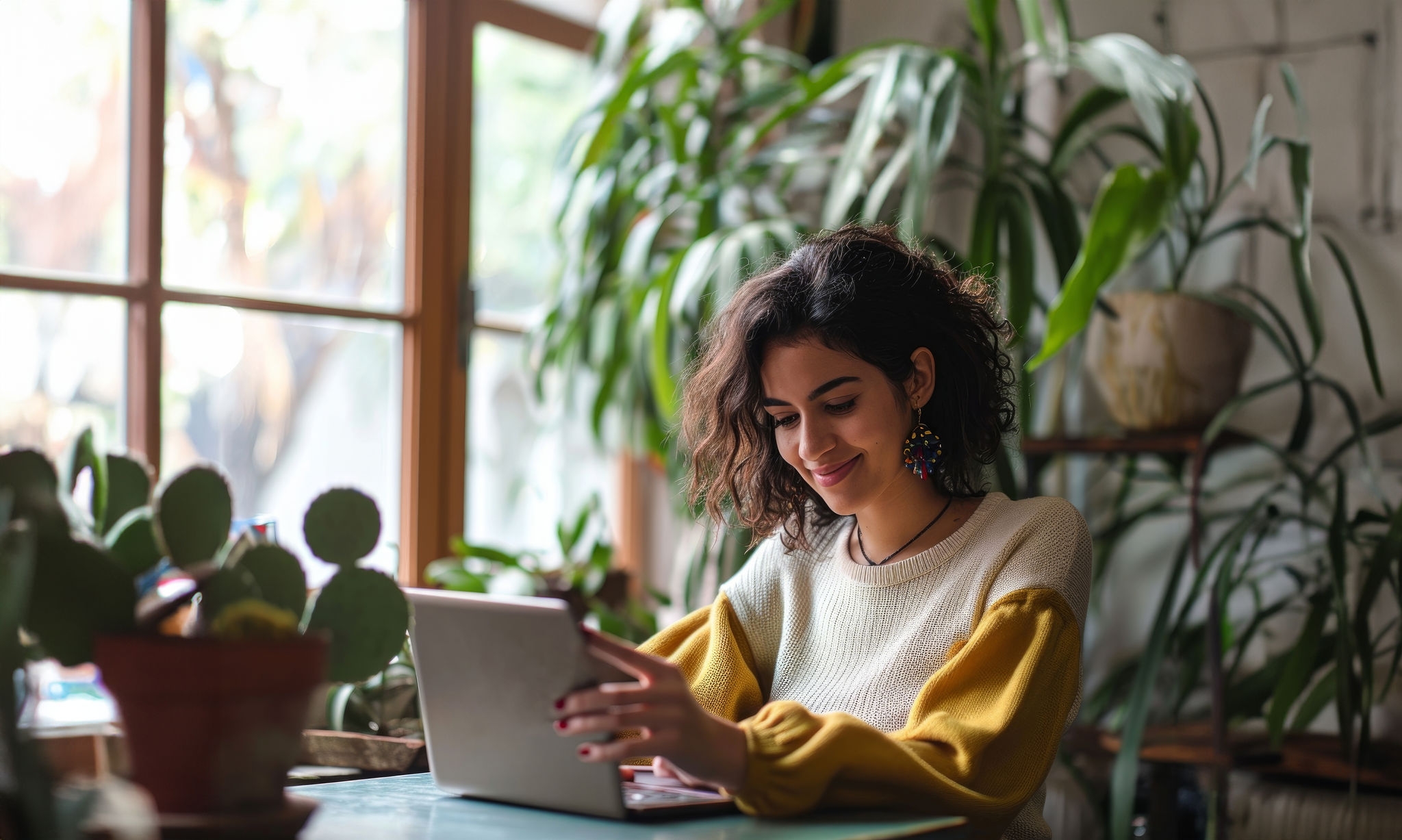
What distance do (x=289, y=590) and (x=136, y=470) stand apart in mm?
186

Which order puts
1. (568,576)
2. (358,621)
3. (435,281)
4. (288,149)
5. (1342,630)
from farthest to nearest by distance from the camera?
(435,281) → (568,576) → (288,149) → (1342,630) → (358,621)

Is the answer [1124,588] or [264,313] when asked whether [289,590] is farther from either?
[1124,588]

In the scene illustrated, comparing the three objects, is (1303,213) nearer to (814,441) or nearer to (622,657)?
(814,441)

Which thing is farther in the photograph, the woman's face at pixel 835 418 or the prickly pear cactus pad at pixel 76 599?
the woman's face at pixel 835 418

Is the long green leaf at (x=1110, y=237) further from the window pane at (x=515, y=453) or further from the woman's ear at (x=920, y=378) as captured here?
the window pane at (x=515, y=453)

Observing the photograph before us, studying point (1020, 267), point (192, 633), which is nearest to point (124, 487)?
point (192, 633)

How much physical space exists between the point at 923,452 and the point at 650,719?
62 cm

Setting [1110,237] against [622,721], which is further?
[1110,237]

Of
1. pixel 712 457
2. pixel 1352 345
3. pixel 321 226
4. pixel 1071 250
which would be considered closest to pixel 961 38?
pixel 1071 250

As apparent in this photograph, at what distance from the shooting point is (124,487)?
104 centimetres

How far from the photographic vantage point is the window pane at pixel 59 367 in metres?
2.18

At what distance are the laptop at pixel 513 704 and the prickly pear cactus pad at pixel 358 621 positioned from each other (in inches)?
3.9

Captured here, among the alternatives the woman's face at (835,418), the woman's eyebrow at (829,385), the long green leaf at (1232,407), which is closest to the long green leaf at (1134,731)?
the long green leaf at (1232,407)

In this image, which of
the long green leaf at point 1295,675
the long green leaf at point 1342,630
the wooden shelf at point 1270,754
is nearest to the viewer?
the long green leaf at point 1342,630
